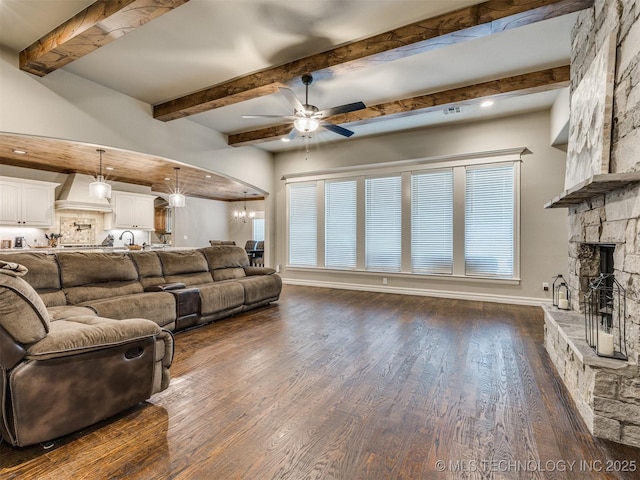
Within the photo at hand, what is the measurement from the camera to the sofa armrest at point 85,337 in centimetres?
165

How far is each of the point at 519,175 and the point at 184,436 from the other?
5.89 metres

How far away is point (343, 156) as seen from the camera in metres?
6.75

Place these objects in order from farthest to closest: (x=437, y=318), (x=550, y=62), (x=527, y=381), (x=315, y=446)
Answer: (x=437, y=318), (x=550, y=62), (x=527, y=381), (x=315, y=446)

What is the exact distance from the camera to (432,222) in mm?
5988

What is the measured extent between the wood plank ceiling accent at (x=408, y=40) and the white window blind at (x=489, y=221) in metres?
3.12

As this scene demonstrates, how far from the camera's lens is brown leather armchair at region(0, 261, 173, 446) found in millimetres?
1581

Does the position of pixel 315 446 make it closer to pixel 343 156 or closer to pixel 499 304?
pixel 499 304

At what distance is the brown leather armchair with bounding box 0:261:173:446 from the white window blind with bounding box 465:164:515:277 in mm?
5336

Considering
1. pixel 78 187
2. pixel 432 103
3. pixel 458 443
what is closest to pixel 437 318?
pixel 458 443

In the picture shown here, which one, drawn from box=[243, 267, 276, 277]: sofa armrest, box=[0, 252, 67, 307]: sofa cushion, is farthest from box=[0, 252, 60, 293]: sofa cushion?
box=[243, 267, 276, 277]: sofa armrest

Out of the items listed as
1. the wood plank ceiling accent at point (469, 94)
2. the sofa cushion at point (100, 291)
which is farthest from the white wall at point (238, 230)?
the sofa cushion at point (100, 291)

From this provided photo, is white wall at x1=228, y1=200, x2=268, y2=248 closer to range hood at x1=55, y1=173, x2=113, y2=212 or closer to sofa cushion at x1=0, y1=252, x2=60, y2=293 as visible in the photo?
range hood at x1=55, y1=173, x2=113, y2=212

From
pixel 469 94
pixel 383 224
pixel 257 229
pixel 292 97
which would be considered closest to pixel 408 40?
pixel 292 97

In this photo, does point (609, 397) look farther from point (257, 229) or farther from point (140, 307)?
point (257, 229)
